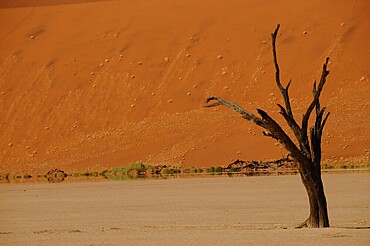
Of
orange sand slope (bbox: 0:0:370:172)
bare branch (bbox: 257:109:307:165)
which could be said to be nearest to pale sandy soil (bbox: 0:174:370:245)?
bare branch (bbox: 257:109:307:165)

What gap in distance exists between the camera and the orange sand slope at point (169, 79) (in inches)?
1510

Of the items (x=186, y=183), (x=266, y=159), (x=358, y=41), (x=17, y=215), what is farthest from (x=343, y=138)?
(x=17, y=215)

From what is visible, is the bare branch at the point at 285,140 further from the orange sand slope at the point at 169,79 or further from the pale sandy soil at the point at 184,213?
the orange sand slope at the point at 169,79

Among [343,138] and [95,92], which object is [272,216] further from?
[95,92]

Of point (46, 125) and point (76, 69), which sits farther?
point (76, 69)

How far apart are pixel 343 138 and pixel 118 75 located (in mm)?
13831

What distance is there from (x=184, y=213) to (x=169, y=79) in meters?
28.5

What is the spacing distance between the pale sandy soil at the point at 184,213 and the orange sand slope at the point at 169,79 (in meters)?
11.4

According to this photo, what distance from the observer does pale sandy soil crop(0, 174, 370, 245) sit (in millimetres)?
11648

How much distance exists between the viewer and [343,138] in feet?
118

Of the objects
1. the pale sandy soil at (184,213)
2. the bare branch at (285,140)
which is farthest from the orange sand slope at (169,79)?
the bare branch at (285,140)

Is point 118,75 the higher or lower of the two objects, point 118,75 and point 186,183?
the higher

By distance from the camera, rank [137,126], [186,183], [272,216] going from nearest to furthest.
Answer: [272,216]
[186,183]
[137,126]

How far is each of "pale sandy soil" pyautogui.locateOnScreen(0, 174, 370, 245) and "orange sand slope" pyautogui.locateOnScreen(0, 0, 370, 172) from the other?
11415 millimetres
